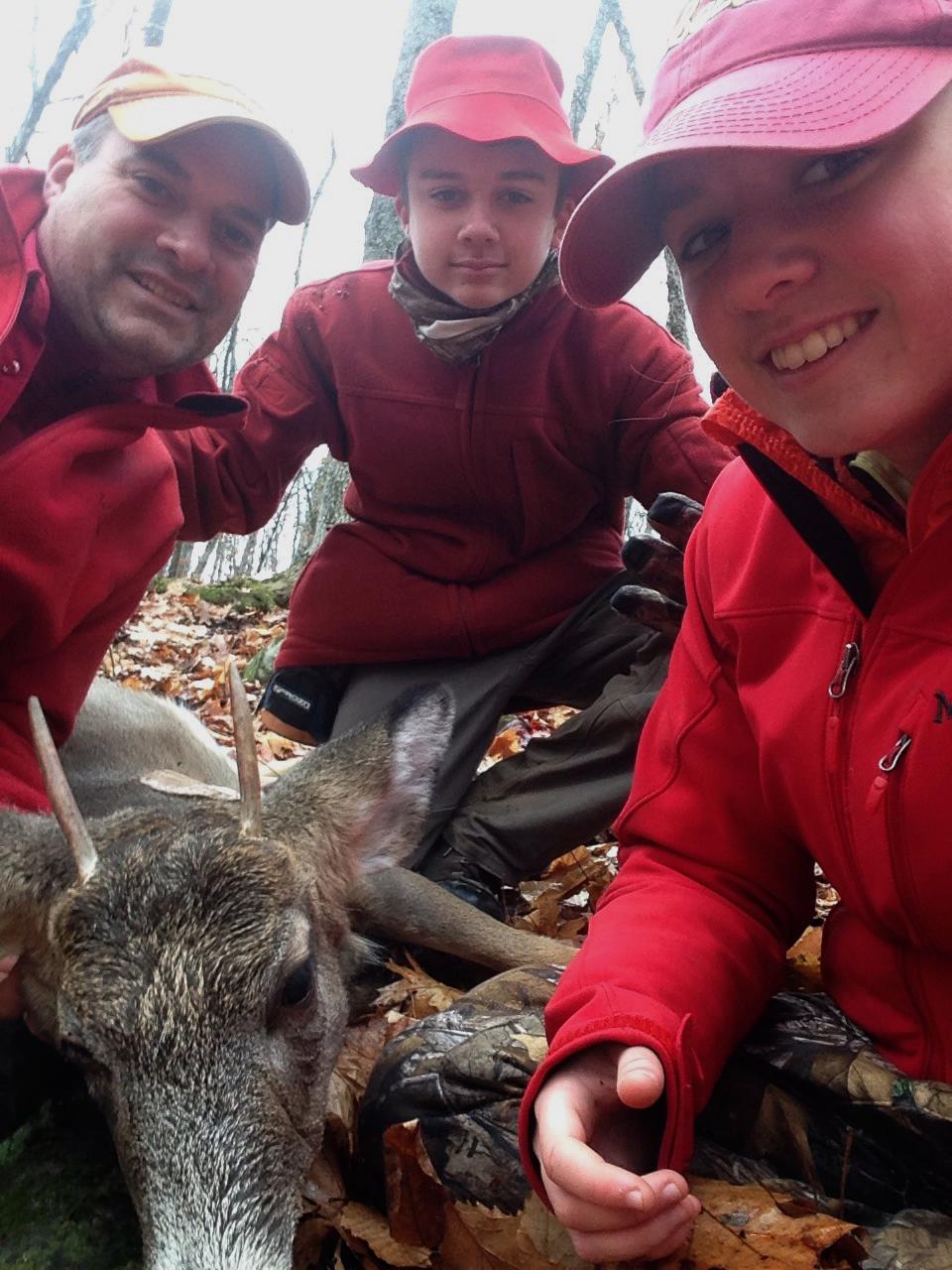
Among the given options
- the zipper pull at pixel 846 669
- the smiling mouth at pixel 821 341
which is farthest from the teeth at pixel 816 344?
the zipper pull at pixel 846 669

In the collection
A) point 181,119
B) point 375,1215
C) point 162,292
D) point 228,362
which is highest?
point 181,119

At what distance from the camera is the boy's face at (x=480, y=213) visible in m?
4.54

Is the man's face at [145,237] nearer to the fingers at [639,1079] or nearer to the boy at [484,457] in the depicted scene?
the boy at [484,457]

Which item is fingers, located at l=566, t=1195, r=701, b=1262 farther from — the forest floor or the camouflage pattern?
the camouflage pattern

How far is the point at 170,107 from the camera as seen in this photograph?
154 inches

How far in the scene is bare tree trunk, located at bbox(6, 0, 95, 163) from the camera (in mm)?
12312

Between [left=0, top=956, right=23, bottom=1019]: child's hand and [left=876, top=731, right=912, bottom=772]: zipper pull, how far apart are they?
7.88 ft

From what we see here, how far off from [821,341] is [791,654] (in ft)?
2.56

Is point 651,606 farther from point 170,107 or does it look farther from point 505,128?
point 170,107

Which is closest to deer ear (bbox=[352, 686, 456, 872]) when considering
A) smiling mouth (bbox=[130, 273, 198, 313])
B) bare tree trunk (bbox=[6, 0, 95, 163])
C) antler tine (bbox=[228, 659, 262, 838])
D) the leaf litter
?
the leaf litter

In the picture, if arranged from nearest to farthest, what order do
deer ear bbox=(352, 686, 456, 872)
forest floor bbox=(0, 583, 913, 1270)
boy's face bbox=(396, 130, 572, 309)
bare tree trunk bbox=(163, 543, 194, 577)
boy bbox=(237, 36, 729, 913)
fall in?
forest floor bbox=(0, 583, 913, 1270) < deer ear bbox=(352, 686, 456, 872) < boy's face bbox=(396, 130, 572, 309) < boy bbox=(237, 36, 729, 913) < bare tree trunk bbox=(163, 543, 194, 577)

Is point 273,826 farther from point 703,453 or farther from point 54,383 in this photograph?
point 703,453

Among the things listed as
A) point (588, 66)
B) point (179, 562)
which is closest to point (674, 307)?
point (588, 66)

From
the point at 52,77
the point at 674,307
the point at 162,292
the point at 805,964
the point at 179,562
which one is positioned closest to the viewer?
the point at 805,964
